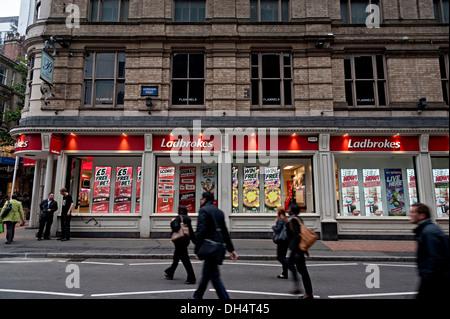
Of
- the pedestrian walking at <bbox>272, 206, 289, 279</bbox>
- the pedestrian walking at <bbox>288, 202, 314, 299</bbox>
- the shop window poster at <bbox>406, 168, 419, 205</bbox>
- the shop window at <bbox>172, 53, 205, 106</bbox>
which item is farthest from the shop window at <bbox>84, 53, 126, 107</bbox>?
the shop window poster at <bbox>406, 168, 419, 205</bbox>

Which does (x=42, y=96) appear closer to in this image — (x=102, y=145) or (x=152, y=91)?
(x=102, y=145)

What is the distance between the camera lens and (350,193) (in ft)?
42.1

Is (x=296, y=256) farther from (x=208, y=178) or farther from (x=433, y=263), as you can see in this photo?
(x=208, y=178)

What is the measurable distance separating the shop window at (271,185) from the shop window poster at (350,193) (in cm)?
155

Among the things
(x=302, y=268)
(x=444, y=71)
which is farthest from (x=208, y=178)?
(x=444, y=71)

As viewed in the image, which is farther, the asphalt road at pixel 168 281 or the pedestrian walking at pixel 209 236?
the asphalt road at pixel 168 281

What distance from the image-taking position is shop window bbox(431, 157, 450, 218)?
1240cm

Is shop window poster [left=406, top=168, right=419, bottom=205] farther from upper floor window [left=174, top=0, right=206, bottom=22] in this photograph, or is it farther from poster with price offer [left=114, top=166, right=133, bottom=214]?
poster with price offer [left=114, top=166, right=133, bottom=214]

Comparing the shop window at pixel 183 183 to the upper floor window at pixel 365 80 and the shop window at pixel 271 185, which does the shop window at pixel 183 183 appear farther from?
the upper floor window at pixel 365 80

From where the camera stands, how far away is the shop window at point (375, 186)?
41.5 ft

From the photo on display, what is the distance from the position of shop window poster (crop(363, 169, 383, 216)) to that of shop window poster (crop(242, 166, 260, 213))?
476 cm

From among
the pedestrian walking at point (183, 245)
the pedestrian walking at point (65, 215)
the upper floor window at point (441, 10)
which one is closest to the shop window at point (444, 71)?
the upper floor window at point (441, 10)
